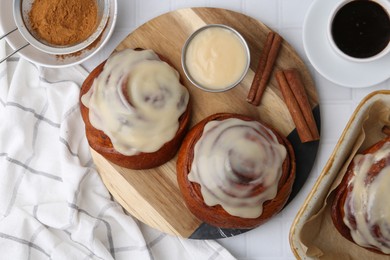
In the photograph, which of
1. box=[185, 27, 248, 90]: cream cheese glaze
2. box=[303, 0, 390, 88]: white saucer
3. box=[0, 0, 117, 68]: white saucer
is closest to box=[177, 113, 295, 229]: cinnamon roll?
box=[185, 27, 248, 90]: cream cheese glaze

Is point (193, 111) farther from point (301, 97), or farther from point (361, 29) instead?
point (361, 29)

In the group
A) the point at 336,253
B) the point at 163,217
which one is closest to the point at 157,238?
the point at 163,217

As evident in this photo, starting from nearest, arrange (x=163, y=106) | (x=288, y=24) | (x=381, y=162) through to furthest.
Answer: (x=381, y=162) → (x=163, y=106) → (x=288, y=24)

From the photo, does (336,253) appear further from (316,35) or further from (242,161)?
(316,35)

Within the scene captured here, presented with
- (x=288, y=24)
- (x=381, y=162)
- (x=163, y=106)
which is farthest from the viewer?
(x=288, y=24)

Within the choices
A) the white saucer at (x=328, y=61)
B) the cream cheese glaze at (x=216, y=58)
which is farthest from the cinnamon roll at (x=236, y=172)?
the white saucer at (x=328, y=61)

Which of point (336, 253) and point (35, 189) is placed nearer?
point (336, 253)

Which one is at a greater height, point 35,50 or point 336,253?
point 35,50
